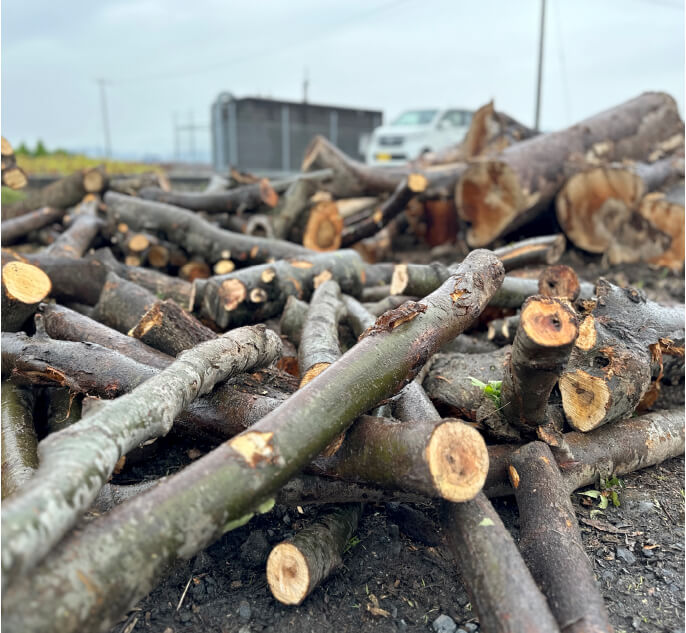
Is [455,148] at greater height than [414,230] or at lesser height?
greater

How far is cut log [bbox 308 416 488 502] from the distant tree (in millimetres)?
18148

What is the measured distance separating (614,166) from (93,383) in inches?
235

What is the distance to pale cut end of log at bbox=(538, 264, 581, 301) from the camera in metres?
3.64

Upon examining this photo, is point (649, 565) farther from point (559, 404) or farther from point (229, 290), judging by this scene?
point (229, 290)

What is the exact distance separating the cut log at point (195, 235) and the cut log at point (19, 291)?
201 centimetres

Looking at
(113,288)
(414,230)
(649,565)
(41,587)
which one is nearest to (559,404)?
(649,565)

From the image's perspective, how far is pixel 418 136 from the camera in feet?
56.0

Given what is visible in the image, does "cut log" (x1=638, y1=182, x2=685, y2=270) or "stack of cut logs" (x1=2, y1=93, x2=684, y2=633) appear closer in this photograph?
"stack of cut logs" (x1=2, y1=93, x2=684, y2=633)

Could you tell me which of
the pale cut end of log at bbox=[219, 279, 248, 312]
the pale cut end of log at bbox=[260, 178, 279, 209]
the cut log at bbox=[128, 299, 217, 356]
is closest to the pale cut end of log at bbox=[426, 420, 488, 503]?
the cut log at bbox=[128, 299, 217, 356]

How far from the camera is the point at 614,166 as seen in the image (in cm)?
649

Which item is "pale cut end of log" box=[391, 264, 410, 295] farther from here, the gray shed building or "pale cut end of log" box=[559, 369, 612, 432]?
the gray shed building

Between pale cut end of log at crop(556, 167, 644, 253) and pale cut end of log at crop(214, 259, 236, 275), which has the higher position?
pale cut end of log at crop(556, 167, 644, 253)

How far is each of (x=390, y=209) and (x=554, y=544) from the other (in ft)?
16.9

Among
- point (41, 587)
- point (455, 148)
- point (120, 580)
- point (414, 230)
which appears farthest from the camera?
point (455, 148)
